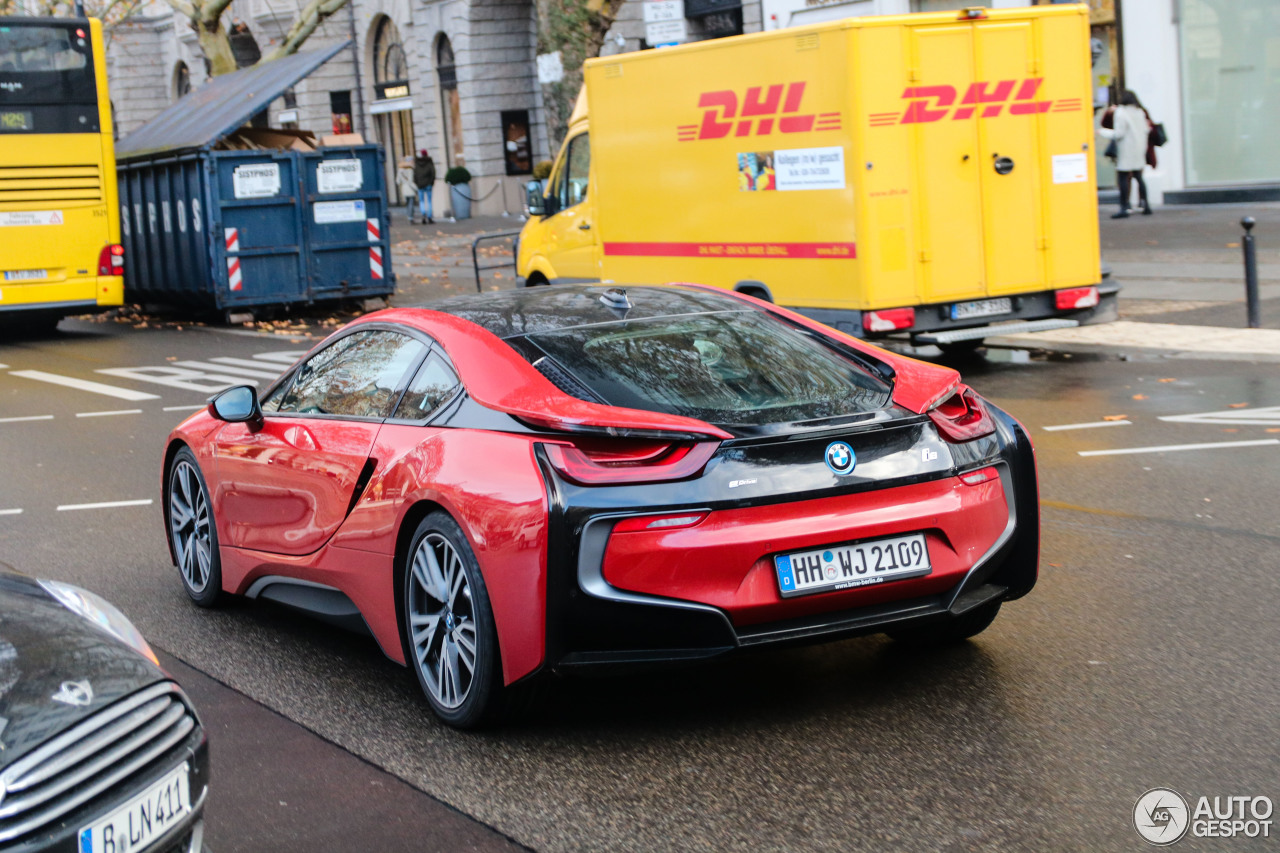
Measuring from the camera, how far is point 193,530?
6.53 meters

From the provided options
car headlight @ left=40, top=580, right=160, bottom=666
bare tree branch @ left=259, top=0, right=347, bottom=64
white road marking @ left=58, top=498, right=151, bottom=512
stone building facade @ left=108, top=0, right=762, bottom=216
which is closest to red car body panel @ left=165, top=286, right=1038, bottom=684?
car headlight @ left=40, top=580, right=160, bottom=666

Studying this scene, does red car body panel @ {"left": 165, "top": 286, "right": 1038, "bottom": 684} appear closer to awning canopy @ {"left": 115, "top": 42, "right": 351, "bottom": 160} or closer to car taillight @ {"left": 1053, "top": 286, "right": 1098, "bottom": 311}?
car taillight @ {"left": 1053, "top": 286, "right": 1098, "bottom": 311}

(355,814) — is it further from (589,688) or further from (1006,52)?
(1006,52)

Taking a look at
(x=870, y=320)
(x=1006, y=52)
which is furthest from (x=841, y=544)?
(x=1006, y=52)

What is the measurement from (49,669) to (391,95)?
46.7 meters

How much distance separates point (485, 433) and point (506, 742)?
0.92 meters

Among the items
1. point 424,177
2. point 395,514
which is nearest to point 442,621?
point 395,514

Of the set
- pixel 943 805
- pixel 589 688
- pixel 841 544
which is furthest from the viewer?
pixel 589 688

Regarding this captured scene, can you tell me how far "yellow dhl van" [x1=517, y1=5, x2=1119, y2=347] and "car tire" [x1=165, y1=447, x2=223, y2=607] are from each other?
6528 millimetres

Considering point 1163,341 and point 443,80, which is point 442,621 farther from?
point 443,80

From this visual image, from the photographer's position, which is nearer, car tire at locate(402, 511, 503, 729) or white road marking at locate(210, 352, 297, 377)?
car tire at locate(402, 511, 503, 729)

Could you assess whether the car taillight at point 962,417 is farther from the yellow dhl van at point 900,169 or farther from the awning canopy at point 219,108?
the awning canopy at point 219,108

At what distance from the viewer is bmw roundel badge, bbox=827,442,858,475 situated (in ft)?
14.5

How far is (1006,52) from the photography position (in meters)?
12.3
